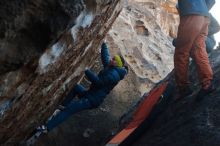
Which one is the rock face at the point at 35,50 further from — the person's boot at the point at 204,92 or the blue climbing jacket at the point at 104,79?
the person's boot at the point at 204,92

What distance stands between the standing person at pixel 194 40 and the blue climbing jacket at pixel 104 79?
2597mm

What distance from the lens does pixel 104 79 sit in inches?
370

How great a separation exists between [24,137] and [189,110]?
3.31 meters

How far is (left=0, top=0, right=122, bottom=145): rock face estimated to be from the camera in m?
4.17

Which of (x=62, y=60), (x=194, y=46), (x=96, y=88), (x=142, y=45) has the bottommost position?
(x=142, y=45)

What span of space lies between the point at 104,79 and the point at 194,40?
311 cm

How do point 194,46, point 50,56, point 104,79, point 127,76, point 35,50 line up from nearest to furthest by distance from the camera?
point 35,50, point 50,56, point 194,46, point 104,79, point 127,76

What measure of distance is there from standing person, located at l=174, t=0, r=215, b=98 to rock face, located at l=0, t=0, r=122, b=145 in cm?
140

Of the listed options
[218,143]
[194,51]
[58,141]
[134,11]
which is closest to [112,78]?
[58,141]

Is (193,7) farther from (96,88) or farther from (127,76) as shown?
(127,76)

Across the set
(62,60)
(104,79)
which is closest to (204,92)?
(62,60)

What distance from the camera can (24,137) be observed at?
8344 millimetres

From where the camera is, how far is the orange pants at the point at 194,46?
6.59 meters

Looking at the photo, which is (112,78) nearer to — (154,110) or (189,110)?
(154,110)
